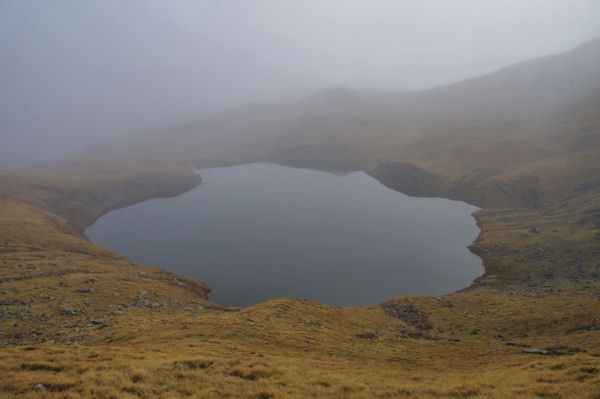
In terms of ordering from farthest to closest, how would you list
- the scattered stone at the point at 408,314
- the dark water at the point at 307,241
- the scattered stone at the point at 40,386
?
the dark water at the point at 307,241 < the scattered stone at the point at 408,314 < the scattered stone at the point at 40,386

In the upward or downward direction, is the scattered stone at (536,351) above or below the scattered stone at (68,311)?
above

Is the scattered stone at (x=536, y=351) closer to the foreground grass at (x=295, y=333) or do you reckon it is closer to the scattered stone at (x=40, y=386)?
the foreground grass at (x=295, y=333)

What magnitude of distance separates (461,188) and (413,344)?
9950 cm

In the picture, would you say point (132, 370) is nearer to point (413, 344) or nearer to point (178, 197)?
point (413, 344)

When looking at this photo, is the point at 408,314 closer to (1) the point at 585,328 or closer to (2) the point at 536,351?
(1) the point at 585,328

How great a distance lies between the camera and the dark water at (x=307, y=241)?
57812 millimetres

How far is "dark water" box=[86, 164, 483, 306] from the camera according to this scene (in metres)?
57.8

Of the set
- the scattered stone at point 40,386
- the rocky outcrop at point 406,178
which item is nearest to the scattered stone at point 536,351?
the scattered stone at point 40,386

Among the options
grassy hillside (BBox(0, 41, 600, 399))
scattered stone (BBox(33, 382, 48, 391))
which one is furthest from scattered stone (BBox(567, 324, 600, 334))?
scattered stone (BBox(33, 382, 48, 391))

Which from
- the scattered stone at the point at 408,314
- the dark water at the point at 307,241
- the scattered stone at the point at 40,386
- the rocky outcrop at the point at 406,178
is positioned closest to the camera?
the scattered stone at the point at 40,386

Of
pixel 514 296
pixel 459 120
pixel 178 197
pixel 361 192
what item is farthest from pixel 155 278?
pixel 459 120

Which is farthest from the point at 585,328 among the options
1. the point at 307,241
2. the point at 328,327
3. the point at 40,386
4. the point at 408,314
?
the point at 307,241

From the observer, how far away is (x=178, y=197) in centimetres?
15025

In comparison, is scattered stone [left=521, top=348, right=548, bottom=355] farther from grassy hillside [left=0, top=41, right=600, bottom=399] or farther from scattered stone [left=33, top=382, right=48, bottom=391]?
scattered stone [left=33, top=382, right=48, bottom=391]
